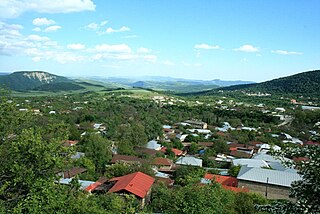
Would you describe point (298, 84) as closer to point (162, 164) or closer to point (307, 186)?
point (162, 164)

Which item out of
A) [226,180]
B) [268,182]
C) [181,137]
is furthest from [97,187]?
[181,137]

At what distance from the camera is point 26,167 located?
22.7 feet

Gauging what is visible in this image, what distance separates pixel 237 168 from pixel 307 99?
77.5 metres

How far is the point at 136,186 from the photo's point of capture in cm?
1895

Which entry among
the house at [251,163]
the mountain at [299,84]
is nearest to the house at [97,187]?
the house at [251,163]

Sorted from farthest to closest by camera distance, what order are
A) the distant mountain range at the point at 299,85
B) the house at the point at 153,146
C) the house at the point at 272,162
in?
1. the distant mountain range at the point at 299,85
2. the house at the point at 153,146
3. the house at the point at 272,162

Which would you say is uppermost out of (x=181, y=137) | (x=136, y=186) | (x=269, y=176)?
(x=136, y=186)

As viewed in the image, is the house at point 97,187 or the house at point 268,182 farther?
the house at point 268,182

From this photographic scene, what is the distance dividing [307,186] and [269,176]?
19446 millimetres

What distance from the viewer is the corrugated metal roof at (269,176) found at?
73.2ft

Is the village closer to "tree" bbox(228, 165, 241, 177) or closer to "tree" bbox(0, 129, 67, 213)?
"tree" bbox(228, 165, 241, 177)

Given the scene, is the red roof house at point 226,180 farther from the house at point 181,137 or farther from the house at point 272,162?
the house at point 181,137

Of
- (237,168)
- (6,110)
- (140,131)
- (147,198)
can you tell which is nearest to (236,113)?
(140,131)

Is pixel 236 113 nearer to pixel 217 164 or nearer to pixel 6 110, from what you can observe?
pixel 217 164
